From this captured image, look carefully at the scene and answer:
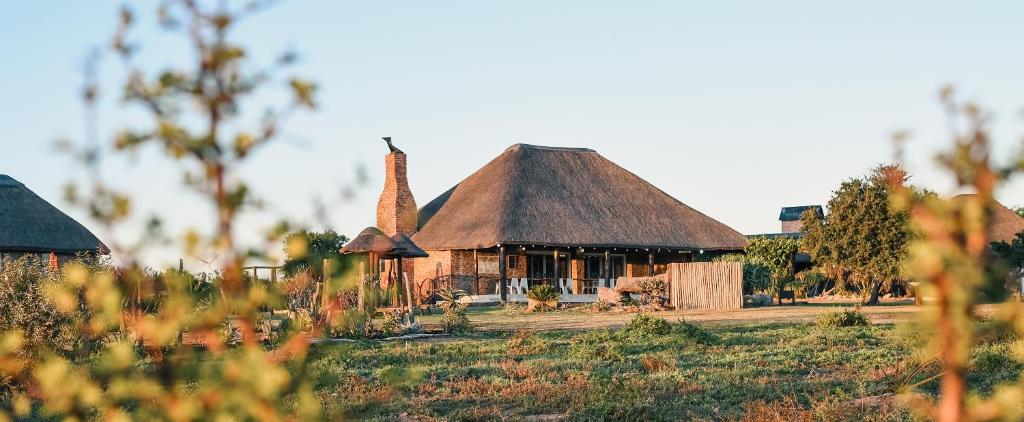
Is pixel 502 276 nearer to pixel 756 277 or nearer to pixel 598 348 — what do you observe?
pixel 756 277

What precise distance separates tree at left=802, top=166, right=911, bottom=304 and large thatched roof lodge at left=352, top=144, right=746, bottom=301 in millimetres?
9032

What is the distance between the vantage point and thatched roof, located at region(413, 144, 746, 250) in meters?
38.3

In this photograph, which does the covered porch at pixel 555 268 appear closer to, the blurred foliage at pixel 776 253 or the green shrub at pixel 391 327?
the blurred foliage at pixel 776 253

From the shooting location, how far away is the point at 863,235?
101 ft

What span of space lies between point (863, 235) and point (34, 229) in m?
25.2

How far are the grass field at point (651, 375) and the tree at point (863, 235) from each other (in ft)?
46.1

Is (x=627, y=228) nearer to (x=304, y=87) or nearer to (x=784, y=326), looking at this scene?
(x=784, y=326)

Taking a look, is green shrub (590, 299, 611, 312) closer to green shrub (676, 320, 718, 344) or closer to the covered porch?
the covered porch

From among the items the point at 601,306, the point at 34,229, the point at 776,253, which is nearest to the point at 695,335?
the point at 601,306

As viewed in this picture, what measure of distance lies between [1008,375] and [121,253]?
1100 cm

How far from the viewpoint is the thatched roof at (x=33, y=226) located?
32.8 metres

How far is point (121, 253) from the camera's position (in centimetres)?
180

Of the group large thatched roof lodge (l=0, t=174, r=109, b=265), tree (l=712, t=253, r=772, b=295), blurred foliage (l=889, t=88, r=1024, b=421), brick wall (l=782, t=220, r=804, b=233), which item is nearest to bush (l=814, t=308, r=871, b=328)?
tree (l=712, t=253, r=772, b=295)

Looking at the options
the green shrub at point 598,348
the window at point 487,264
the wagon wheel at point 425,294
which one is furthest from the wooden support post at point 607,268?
the green shrub at point 598,348
